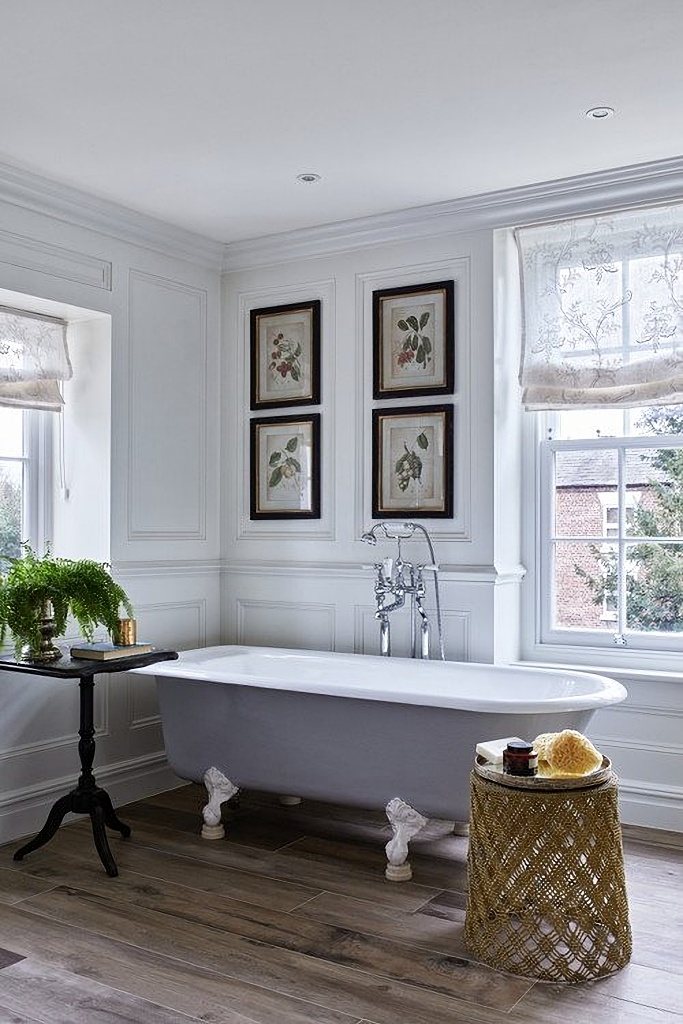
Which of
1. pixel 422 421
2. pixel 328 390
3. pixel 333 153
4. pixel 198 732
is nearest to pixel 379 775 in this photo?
pixel 198 732

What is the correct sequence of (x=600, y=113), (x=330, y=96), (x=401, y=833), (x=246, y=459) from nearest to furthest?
(x=330, y=96) < (x=600, y=113) < (x=401, y=833) < (x=246, y=459)

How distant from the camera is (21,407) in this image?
3.95 m

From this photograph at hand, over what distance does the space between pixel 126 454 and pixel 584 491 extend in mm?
1966

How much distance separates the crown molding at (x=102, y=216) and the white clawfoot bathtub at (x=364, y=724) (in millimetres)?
1817

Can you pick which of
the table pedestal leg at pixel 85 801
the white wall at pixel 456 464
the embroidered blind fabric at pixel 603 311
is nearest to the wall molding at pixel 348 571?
the white wall at pixel 456 464

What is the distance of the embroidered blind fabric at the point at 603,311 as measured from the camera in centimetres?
380

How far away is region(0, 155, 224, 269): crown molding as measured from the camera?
12.1 feet

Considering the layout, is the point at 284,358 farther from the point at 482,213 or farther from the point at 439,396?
the point at 482,213

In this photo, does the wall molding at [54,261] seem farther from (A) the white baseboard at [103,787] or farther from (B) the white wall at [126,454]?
(A) the white baseboard at [103,787]

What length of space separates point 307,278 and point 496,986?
3.13 metres

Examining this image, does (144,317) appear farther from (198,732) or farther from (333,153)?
(198,732)

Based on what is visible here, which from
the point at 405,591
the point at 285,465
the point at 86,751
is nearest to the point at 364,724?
the point at 405,591

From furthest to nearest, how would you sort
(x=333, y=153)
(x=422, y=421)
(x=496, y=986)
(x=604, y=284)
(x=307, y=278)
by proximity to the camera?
1. (x=307, y=278)
2. (x=422, y=421)
3. (x=604, y=284)
4. (x=333, y=153)
5. (x=496, y=986)

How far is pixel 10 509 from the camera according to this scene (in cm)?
404
